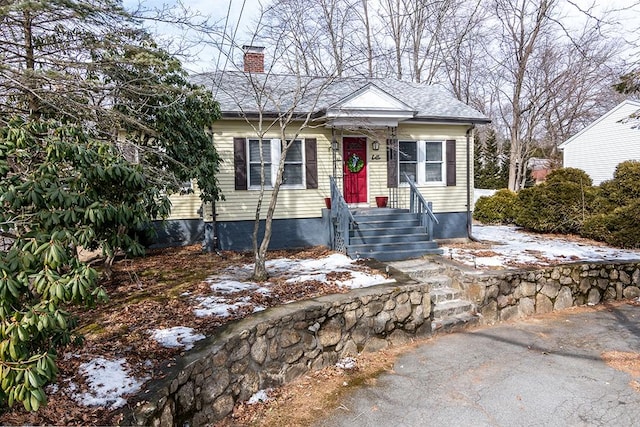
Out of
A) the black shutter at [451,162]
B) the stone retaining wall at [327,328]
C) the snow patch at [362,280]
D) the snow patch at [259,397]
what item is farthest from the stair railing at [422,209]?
the snow patch at [259,397]

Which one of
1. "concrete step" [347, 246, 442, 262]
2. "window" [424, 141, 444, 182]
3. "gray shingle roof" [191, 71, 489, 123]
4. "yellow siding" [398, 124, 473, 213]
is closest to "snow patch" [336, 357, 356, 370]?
"concrete step" [347, 246, 442, 262]

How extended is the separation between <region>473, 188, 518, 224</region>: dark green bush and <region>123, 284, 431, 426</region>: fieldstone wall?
1074cm

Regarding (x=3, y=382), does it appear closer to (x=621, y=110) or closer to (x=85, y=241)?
(x=85, y=241)

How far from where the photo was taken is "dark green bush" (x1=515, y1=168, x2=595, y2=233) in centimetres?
1140

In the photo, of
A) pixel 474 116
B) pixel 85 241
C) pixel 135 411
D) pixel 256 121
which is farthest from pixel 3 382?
pixel 474 116

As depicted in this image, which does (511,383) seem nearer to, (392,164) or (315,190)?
(315,190)

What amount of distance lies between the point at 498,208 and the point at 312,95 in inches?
367

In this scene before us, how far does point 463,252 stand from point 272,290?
5.11 metres

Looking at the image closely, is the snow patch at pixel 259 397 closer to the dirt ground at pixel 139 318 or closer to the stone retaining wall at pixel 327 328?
the stone retaining wall at pixel 327 328

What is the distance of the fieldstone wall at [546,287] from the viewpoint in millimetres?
6586

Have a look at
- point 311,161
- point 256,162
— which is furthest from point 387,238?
point 256,162

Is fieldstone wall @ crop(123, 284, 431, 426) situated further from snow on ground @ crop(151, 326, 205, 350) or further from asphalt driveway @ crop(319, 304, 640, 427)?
asphalt driveway @ crop(319, 304, 640, 427)

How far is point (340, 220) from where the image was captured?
8.56 m

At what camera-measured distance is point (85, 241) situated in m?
2.29
